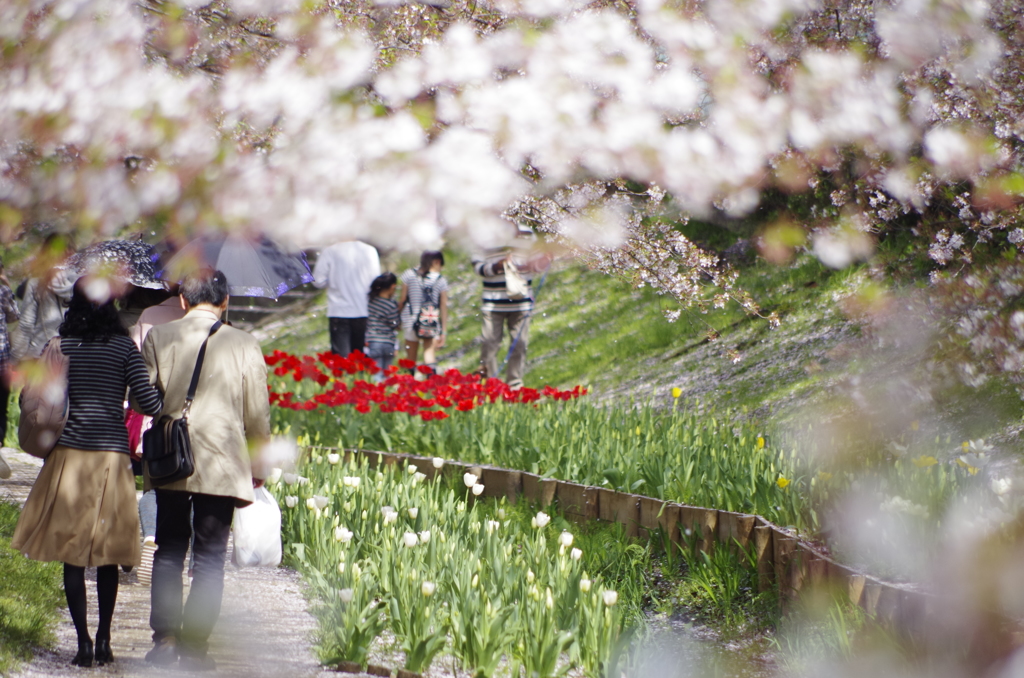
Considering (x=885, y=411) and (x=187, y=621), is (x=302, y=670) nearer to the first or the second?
(x=187, y=621)

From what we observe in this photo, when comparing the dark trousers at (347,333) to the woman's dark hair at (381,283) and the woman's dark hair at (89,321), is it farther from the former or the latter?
the woman's dark hair at (89,321)

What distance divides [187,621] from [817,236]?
612 centimetres

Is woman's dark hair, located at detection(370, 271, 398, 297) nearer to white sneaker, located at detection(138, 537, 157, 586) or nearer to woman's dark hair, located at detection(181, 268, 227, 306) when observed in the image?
white sneaker, located at detection(138, 537, 157, 586)

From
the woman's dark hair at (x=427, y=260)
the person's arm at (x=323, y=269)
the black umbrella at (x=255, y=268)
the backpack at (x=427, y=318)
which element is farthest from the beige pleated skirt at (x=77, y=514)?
the backpack at (x=427, y=318)

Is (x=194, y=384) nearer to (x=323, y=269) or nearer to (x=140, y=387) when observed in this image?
(x=140, y=387)

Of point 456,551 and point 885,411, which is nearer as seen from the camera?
point 456,551

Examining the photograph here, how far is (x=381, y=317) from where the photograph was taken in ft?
28.5

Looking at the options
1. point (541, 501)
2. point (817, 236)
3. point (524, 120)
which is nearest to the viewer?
point (524, 120)

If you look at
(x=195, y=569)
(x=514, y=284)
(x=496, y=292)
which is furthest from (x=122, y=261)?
(x=496, y=292)

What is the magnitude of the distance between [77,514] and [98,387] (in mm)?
431

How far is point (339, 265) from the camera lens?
8.50 meters

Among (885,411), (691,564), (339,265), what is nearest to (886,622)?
(691,564)

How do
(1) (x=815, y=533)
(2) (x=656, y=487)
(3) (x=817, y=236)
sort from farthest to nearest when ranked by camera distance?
(3) (x=817, y=236), (2) (x=656, y=487), (1) (x=815, y=533)

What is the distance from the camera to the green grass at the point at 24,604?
10.4 feet
